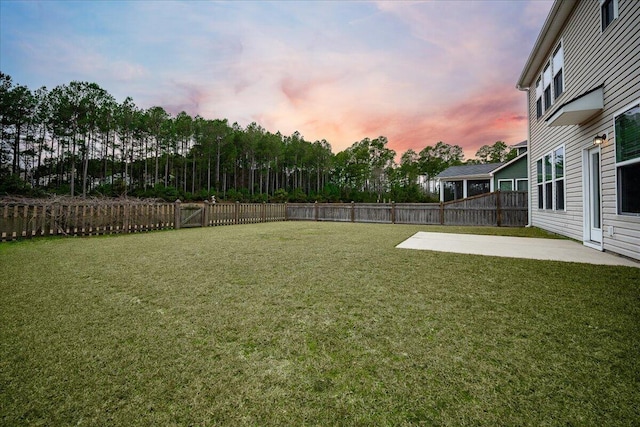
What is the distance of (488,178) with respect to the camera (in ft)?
57.3

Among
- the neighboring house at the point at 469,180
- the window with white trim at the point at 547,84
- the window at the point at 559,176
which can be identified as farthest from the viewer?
the neighboring house at the point at 469,180

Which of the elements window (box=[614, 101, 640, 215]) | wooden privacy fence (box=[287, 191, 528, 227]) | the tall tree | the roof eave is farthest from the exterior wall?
the tall tree

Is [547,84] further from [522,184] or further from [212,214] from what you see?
[212,214]

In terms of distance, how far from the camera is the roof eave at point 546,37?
6098 mm

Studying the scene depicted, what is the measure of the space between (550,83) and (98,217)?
14.0 meters

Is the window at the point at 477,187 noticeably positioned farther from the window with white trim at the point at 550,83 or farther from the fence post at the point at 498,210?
the window with white trim at the point at 550,83

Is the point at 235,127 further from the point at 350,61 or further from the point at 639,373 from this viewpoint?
the point at 639,373

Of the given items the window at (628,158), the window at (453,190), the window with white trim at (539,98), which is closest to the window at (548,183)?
the window with white trim at (539,98)

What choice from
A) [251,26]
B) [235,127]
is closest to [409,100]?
[251,26]

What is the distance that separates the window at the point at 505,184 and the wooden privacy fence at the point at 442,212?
214 inches

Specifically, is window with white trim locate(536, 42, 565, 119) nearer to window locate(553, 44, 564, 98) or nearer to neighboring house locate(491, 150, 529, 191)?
window locate(553, 44, 564, 98)

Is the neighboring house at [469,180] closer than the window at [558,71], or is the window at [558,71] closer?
the window at [558,71]

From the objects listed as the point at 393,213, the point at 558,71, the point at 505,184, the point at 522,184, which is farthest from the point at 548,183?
the point at 505,184

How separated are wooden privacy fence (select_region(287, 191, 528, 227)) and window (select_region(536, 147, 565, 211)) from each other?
2.11 meters
